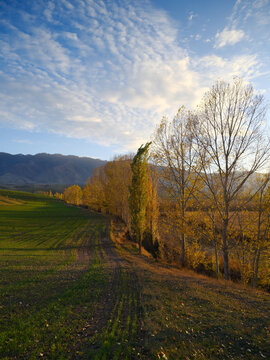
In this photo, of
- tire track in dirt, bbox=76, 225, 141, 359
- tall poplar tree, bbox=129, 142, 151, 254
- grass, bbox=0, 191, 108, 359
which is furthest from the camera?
tall poplar tree, bbox=129, 142, 151, 254

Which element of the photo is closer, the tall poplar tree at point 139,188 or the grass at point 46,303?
the grass at point 46,303

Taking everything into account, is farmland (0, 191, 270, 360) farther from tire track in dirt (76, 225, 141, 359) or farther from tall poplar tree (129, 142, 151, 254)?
tall poplar tree (129, 142, 151, 254)

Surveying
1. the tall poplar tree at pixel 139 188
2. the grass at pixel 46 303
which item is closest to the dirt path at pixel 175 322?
the grass at pixel 46 303

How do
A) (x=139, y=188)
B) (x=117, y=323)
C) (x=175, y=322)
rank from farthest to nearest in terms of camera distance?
(x=139, y=188)
(x=175, y=322)
(x=117, y=323)

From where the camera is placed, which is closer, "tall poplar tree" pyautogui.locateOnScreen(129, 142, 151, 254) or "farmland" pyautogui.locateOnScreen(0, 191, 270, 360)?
"farmland" pyautogui.locateOnScreen(0, 191, 270, 360)

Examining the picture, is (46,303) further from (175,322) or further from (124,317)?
(175,322)

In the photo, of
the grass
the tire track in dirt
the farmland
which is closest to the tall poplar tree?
the grass

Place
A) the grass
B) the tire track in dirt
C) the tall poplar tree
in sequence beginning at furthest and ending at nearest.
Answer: the tall poplar tree → the grass → the tire track in dirt

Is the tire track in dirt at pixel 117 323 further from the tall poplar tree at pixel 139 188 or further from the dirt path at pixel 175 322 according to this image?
the tall poplar tree at pixel 139 188

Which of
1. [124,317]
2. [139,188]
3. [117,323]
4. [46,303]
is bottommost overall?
[46,303]

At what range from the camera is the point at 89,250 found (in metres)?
21.4

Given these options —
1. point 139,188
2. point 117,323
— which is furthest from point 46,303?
point 139,188

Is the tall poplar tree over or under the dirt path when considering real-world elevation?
over

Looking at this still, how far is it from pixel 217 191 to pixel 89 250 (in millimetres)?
15502
